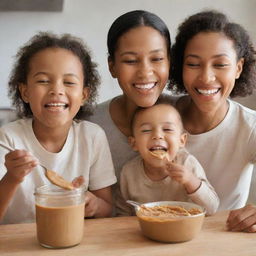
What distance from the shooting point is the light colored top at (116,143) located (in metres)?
1.59

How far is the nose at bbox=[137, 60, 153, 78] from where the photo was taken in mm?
1434

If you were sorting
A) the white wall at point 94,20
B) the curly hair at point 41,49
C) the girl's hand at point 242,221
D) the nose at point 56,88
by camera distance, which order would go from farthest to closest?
1. the white wall at point 94,20
2. the curly hair at point 41,49
3. the nose at point 56,88
4. the girl's hand at point 242,221

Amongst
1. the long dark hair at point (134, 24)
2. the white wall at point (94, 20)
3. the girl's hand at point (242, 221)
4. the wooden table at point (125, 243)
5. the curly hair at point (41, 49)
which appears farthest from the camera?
the white wall at point (94, 20)

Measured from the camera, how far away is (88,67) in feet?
4.91

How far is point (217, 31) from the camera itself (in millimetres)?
1483

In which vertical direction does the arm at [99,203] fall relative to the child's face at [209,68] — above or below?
below

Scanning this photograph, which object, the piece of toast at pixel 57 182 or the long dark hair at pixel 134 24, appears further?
the long dark hair at pixel 134 24

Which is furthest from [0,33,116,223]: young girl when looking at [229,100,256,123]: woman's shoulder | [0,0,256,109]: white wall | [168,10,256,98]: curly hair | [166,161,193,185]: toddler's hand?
[0,0,256,109]: white wall

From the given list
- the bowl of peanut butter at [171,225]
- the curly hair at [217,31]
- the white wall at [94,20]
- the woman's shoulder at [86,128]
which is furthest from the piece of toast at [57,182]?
the white wall at [94,20]

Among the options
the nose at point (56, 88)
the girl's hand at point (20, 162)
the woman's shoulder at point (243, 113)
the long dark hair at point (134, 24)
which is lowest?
the girl's hand at point (20, 162)

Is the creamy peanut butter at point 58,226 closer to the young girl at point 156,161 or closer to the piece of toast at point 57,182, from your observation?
the piece of toast at point 57,182

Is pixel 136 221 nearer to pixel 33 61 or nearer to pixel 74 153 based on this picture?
pixel 74 153

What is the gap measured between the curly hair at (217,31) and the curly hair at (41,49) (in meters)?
0.31

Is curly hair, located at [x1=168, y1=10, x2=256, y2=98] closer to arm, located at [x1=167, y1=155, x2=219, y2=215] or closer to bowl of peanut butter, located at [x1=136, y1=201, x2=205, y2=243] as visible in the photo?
arm, located at [x1=167, y1=155, x2=219, y2=215]
